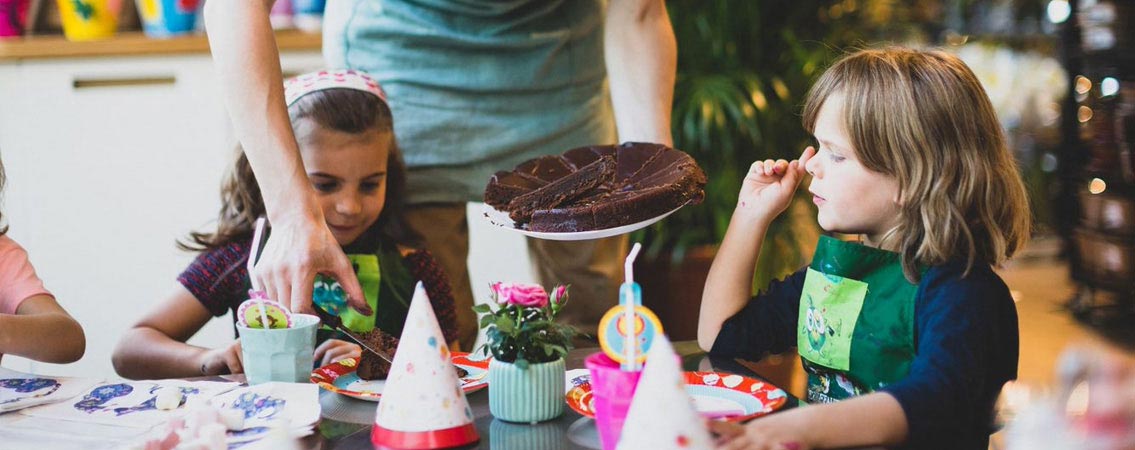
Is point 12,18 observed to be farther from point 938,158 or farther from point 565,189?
point 938,158

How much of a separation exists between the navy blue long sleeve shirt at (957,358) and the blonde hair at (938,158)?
0.04m

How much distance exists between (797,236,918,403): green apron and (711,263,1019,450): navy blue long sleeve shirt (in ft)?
0.09

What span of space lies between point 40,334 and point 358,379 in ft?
1.67

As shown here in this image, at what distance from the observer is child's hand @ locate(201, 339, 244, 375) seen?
4.80ft

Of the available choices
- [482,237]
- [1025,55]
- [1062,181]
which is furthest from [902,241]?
[1025,55]

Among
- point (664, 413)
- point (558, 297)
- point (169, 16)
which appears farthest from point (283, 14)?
point (664, 413)

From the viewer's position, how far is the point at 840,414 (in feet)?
3.43

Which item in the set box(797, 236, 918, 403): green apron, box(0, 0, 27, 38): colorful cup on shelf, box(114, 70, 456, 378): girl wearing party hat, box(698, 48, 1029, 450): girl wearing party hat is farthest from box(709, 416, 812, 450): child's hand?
box(0, 0, 27, 38): colorful cup on shelf

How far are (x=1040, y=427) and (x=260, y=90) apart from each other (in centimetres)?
105

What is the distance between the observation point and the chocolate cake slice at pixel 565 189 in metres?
1.51

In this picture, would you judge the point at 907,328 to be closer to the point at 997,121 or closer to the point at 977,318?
the point at 977,318

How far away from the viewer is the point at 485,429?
112 centimetres

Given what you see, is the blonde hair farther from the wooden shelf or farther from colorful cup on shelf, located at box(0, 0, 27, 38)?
colorful cup on shelf, located at box(0, 0, 27, 38)

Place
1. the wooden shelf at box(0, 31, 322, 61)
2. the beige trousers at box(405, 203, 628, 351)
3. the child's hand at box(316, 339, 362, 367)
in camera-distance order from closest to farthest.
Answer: the child's hand at box(316, 339, 362, 367) → the beige trousers at box(405, 203, 628, 351) → the wooden shelf at box(0, 31, 322, 61)
